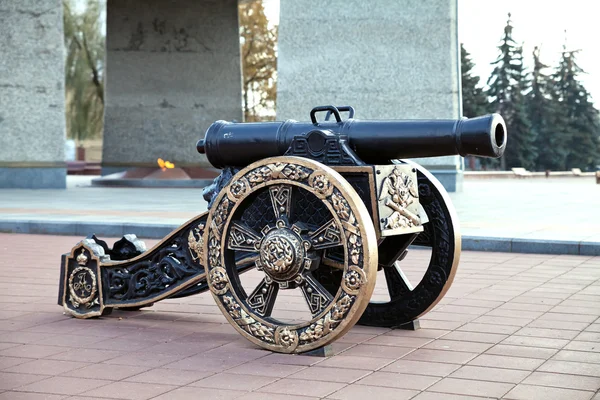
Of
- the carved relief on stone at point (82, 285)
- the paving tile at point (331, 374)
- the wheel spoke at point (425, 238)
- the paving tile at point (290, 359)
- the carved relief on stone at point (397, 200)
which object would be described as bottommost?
the paving tile at point (290, 359)

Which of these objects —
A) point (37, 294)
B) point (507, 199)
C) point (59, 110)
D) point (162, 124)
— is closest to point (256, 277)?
point (37, 294)

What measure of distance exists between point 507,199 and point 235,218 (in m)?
14.2

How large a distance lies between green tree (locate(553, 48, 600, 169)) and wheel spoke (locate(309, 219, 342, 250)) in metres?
54.7

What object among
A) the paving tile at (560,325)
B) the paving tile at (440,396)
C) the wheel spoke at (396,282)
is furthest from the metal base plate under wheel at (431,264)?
the paving tile at (440,396)

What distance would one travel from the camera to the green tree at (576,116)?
57969mm

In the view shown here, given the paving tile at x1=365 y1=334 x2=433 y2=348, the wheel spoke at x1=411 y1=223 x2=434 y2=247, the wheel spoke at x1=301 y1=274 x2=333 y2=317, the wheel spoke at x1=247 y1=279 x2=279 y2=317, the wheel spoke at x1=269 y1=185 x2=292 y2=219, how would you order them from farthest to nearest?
the wheel spoke at x1=411 y1=223 x2=434 y2=247, the paving tile at x1=365 y1=334 x2=433 y2=348, the wheel spoke at x1=247 y1=279 x2=279 y2=317, the wheel spoke at x1=269 y1=185 x2=292 y2=219, the wheel spoke at x1=301 y1=274 x2=333 y2=317

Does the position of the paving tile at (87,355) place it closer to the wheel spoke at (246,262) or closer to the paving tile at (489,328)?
the wheel spoke at (246,262)

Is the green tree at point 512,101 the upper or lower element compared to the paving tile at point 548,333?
upper

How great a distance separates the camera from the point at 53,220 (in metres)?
12.7

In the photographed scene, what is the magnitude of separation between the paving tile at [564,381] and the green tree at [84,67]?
40987 mm

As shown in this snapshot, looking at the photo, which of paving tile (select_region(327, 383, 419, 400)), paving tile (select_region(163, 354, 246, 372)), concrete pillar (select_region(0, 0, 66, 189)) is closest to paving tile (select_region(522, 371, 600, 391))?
paving tile (select_region(327, 383, 419, 400))

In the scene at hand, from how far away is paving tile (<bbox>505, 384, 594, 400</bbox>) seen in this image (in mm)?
4301

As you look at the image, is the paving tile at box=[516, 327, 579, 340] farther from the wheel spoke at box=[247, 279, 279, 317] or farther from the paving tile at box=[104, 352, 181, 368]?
the paving tile at box=[104, 352, 181, 368]

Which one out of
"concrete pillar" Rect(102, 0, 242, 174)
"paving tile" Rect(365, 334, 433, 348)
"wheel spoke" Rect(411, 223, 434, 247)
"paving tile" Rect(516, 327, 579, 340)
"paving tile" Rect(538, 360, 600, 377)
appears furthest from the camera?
"concrete pillar" Rect(102, 0, 242, 174)
